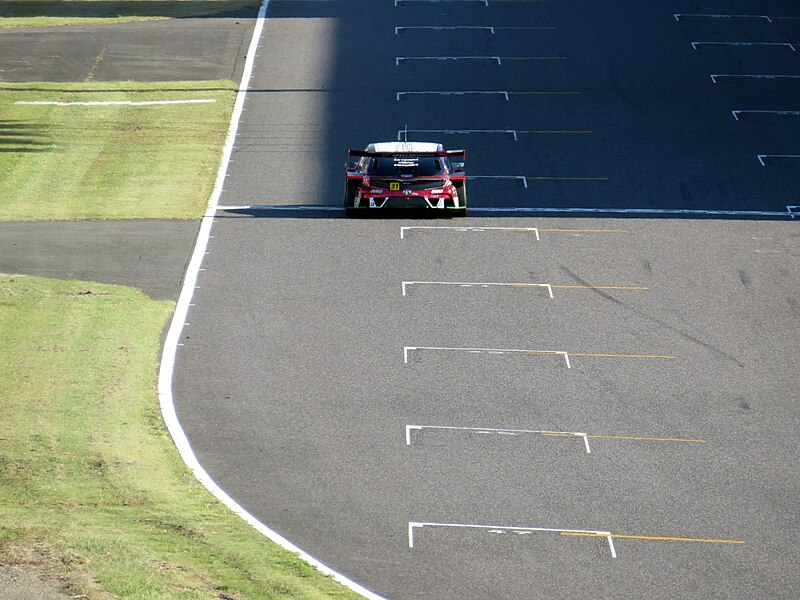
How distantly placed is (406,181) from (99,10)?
2692cm

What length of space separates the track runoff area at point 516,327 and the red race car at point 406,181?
773 millimetres

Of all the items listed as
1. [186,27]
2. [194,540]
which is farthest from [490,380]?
[186,27]

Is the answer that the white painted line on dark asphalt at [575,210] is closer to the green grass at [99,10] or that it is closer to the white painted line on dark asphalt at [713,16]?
the white painted line on dark asphalt at [713,16]

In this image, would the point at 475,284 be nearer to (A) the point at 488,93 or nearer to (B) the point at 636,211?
(B) the point at 636,211

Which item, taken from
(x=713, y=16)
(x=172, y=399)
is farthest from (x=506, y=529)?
(x=713, y=16)

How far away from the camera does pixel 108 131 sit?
41188mm

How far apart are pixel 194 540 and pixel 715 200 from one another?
2231 cm

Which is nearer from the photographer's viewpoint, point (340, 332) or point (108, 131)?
point (340, 332)

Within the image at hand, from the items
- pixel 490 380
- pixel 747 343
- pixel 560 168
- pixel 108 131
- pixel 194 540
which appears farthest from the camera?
pixel 108 131

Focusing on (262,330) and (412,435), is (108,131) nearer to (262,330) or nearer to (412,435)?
(262,330)

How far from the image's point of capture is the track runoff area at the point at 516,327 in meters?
18.9

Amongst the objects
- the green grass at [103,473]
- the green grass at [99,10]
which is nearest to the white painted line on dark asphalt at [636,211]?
the green grass at [103,473]

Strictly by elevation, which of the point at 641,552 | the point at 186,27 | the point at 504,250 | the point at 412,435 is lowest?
the point at 186,27

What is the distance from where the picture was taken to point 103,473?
65.3 ft
